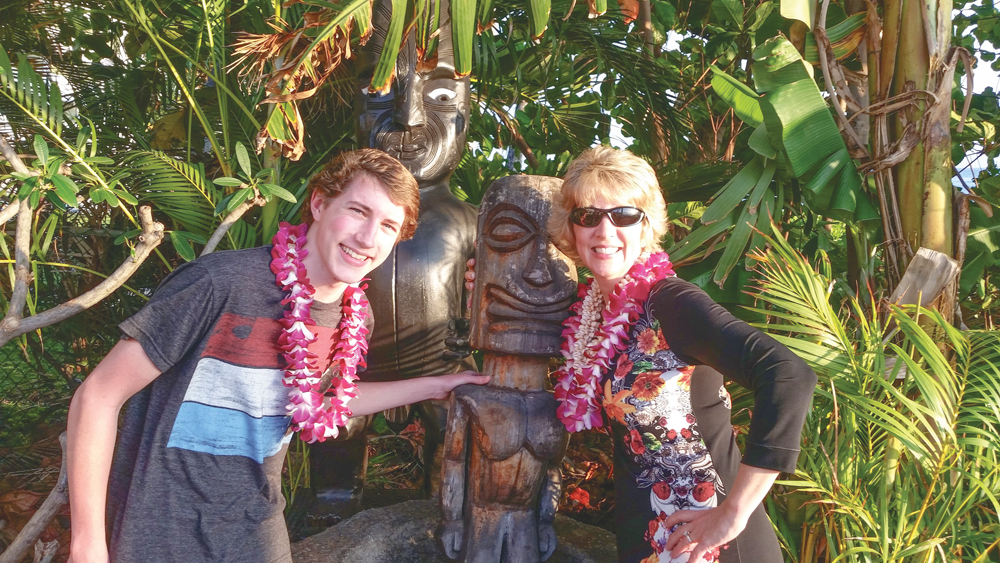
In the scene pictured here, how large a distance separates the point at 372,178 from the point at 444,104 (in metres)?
1.15

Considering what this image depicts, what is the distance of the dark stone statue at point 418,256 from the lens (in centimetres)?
269

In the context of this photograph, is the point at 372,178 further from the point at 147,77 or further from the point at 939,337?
the point at 147,77

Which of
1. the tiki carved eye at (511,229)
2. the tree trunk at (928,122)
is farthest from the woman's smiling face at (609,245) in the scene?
the tree trunk at (928,122)

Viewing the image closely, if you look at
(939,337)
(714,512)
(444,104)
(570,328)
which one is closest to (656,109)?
(444,104)

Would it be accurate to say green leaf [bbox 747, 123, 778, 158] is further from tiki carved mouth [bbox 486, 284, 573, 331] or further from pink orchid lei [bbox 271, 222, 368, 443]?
pink orchid lei [bbox 271, 222, 368, 443]

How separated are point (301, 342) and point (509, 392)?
2.53 feet

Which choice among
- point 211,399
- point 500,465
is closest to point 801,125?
point 500,465

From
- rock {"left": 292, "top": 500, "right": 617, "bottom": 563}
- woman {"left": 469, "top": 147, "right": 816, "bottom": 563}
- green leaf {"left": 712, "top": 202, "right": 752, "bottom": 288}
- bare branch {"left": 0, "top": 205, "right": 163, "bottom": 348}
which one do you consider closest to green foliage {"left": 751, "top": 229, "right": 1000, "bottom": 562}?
green leaf {"left": 712, "top": 202, "right": 752, "bottom": 288}

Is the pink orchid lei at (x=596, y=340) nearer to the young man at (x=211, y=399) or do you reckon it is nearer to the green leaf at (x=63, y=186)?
the young man at (x=211, y=399)

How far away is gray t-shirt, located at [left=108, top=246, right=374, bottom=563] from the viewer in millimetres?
1621

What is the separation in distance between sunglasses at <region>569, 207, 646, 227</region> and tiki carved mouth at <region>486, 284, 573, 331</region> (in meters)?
0.46

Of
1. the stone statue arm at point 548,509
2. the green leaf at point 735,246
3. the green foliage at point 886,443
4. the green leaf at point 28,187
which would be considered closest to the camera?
the green leaf at point 28,187

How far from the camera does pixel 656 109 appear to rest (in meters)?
3.98

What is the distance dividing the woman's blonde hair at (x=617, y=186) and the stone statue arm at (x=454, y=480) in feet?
2.40
